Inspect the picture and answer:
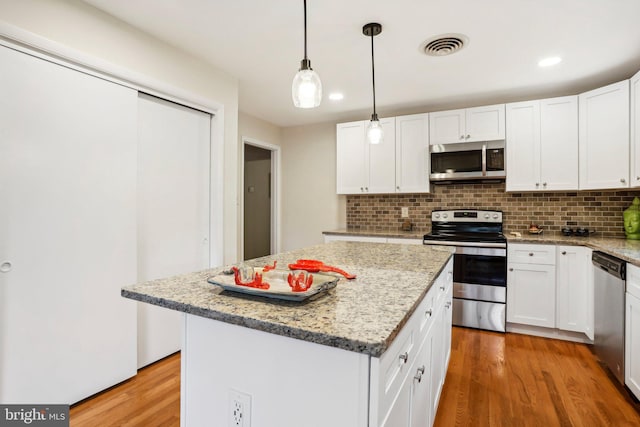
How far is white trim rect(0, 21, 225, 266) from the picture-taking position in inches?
64.8

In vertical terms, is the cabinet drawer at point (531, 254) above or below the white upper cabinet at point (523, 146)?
below

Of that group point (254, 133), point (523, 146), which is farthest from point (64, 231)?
point (523, 146)

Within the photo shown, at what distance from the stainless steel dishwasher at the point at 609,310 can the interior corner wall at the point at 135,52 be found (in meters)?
2.92

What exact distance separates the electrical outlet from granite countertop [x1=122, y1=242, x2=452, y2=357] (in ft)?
0.83

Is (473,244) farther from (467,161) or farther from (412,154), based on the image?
(412,154)

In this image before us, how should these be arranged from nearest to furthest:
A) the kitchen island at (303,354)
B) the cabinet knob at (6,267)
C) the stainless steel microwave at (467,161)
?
the kitchen island at (303,354) → the cabinet knob at (6,267) → the stainless steel microwave at (467,161)

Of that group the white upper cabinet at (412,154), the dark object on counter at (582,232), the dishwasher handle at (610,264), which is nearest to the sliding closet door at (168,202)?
the white upper cabinet at (412,154)

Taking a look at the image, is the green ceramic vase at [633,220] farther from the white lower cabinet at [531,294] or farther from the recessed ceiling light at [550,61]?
the recessed ceiling light at [550,61]

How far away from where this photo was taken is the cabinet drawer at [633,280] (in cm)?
190

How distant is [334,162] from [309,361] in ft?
12.4

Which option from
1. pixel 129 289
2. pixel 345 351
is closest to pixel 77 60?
pixel 129 289

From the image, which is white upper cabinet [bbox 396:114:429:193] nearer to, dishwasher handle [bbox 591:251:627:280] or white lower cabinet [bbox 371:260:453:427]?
dishwasher handle [bbox 591:251:627:280]

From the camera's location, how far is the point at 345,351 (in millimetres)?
780

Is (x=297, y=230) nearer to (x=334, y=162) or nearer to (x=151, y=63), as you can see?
(x=334, y=162)
